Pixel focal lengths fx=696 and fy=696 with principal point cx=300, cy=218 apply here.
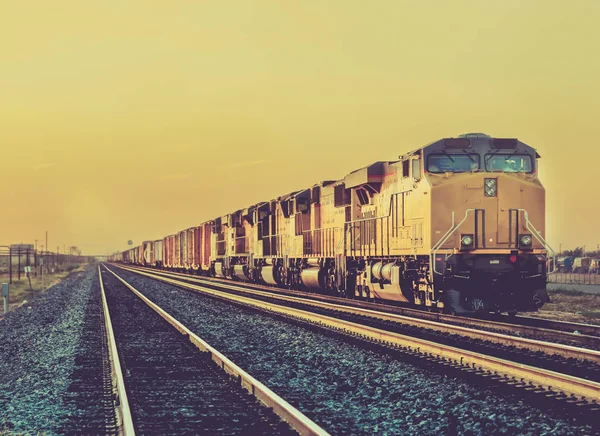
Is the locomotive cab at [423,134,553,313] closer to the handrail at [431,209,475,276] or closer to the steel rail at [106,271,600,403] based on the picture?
the handrail at [431,209,475,276]

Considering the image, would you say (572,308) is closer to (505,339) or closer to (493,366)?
(505,339)

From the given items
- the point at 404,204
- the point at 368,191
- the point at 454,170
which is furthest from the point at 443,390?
the point at 368,191

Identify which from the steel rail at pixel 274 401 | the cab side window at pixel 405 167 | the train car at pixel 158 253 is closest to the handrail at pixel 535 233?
the cab side window at pixel 405 167

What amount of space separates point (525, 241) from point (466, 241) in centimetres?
130

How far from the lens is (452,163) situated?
15500mm

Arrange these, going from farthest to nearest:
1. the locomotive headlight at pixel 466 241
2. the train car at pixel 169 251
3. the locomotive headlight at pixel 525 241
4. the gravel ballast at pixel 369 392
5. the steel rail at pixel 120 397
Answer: the train car at pixel 169 251
the locomotive headlight at pixel 525 241
the locomotive headlight at pixel 466 241
the gravel ballast at pixel 369 392
the steel rail at pixel 120 397

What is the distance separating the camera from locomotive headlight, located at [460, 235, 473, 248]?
14906 millimetres

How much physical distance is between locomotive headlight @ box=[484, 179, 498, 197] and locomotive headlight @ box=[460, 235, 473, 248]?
1.04 m

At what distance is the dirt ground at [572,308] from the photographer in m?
18.1

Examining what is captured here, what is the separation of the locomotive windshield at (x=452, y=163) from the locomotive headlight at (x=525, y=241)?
1802 mm

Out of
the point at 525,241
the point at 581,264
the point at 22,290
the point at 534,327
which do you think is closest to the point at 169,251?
the point at 22,290

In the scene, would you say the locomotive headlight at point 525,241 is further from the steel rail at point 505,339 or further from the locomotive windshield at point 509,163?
the steel rail at point 505,339

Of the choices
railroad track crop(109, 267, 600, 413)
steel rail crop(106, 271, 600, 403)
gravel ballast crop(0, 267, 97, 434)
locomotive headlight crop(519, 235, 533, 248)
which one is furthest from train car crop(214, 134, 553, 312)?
gravel ballast crop(0, 267, 97, 434)

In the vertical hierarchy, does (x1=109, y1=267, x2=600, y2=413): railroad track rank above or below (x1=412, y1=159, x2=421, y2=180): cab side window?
below
